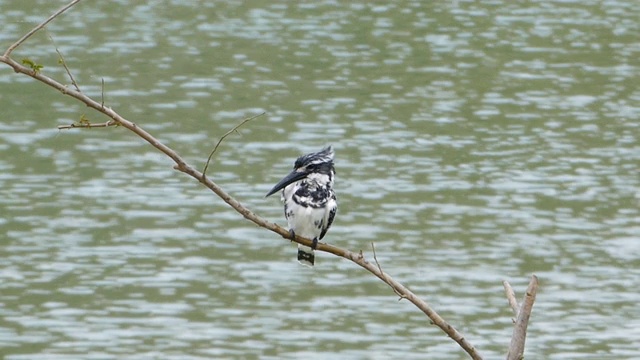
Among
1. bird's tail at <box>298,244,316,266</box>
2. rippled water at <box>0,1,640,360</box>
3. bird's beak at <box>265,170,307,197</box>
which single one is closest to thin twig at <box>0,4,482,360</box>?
bird's beak at <box>265,170,307,197</box>

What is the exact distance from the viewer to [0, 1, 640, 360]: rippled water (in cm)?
1375

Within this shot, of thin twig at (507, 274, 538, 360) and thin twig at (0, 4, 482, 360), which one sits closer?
thin twig at (0, 4, 482, 360)

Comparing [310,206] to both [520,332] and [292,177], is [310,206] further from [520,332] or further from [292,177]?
[520,332]

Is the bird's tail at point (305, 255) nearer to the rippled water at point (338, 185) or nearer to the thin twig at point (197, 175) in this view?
the thin twig at point (197, 175)

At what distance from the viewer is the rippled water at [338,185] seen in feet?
45.1

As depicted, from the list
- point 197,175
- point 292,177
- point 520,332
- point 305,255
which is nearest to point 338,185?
point 305,255

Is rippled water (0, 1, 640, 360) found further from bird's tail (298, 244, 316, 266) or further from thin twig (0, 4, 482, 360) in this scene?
thin twig (0, 4, 482, 360)

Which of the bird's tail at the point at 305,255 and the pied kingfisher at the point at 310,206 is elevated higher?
the pied kingfisher at the point at 310,206

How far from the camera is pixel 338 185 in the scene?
59.9 feet

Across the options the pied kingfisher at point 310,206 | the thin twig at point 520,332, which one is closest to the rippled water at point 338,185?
the pied kingfisher at point 310,206

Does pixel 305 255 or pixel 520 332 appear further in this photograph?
pixel 305 255

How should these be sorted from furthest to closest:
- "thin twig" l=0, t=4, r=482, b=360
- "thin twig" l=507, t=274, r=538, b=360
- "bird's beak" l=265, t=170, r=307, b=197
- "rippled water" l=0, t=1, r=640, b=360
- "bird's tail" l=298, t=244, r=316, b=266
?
1. "rippled water" l=0, t=1, r=640, b=360
2. "bird's tail" l=298, t=244, r=316, b=266
3. "bird's beak" l=265, t=170, r=307, b=197
4. "thin twig" l=507, t=274, r=538, b=360
5. "thin twig" l=0, t=4, r=482, b=360

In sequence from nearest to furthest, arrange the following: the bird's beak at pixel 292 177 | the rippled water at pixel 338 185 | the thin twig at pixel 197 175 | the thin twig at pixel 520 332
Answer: the thin twig at pixel 197 175, the thin twig at pixel 520 332, the bird's beak at pixel 292 177, the rippled water at pixel 338 185

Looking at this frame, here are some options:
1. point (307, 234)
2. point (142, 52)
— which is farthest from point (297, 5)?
point (307, 234)
